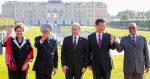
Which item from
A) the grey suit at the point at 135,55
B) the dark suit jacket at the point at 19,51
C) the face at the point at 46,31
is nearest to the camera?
the face at the point at 46,31

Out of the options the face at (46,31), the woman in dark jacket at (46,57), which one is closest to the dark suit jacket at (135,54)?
the woman in dark jacket at (46,57)

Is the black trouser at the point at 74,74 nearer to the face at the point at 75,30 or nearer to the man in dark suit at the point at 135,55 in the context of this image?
the face at the point at 75,30

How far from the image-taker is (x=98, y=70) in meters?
7.11

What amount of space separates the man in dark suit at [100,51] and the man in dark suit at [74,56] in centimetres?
14

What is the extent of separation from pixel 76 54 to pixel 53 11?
9726cm

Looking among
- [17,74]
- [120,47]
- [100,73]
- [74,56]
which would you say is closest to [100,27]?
[120,47]

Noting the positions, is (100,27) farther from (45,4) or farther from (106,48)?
(45,4)

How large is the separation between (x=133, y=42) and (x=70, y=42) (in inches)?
42.5

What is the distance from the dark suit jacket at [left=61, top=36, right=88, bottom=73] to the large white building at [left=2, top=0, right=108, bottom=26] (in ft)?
313

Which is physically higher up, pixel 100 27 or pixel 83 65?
pixel 100 27

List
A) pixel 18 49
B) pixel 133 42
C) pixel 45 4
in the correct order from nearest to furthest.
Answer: pixel 18 49 → pixel 133 42 → pixel 45 4

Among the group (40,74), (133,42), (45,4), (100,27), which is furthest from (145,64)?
(45,4)

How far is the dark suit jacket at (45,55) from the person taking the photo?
22.6 ft

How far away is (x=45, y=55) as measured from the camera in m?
6.91
